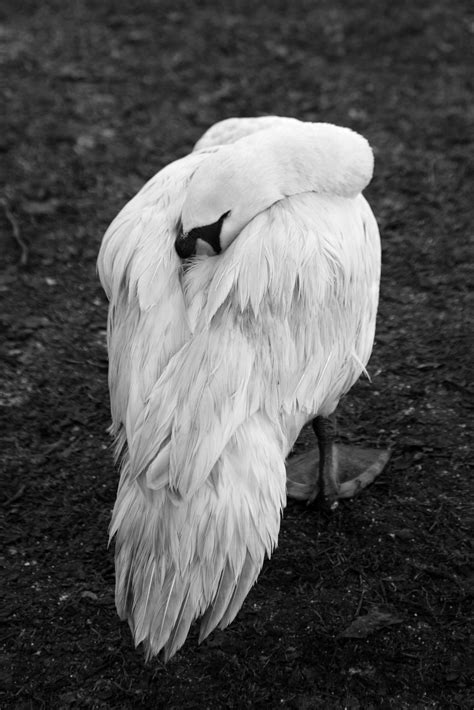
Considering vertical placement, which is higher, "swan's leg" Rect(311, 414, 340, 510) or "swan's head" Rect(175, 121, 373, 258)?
"swan's head" Rect(175, 121, 373, 258)

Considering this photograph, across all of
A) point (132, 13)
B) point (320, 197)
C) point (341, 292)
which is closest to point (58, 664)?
point (341, 292)

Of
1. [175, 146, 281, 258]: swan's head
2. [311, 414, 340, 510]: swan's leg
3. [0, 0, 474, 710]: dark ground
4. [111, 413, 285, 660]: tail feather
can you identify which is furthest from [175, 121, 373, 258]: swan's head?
[0, 0, 474, 710]: dark ground

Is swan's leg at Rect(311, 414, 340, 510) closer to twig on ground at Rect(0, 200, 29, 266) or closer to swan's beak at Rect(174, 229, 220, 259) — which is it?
swan's beak at Rect(174, 229, 220, 259)

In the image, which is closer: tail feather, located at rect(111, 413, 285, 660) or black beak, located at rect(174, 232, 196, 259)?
tail feather, located at rect(111, 413, 285, 660)

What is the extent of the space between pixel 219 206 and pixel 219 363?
0.55 meters

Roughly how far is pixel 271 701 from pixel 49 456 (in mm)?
1475

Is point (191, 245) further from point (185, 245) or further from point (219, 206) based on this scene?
point (219, 206)

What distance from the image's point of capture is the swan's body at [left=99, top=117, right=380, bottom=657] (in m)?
2.80

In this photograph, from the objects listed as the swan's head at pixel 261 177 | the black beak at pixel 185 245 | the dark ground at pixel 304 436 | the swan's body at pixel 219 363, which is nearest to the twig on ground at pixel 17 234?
the dark ground at pixel 304 436

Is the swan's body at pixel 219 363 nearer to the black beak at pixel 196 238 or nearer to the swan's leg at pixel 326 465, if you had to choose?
the black beak at pixel 196 238

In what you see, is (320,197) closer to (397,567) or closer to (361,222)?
(361,222)

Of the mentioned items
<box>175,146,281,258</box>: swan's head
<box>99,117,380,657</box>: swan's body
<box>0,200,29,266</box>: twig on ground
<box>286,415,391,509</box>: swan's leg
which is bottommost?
<box>286,415,391,509</box>: swan's leg

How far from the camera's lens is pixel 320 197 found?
3.26 m

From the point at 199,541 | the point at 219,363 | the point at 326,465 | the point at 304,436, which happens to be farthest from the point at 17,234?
the point at 199,541
